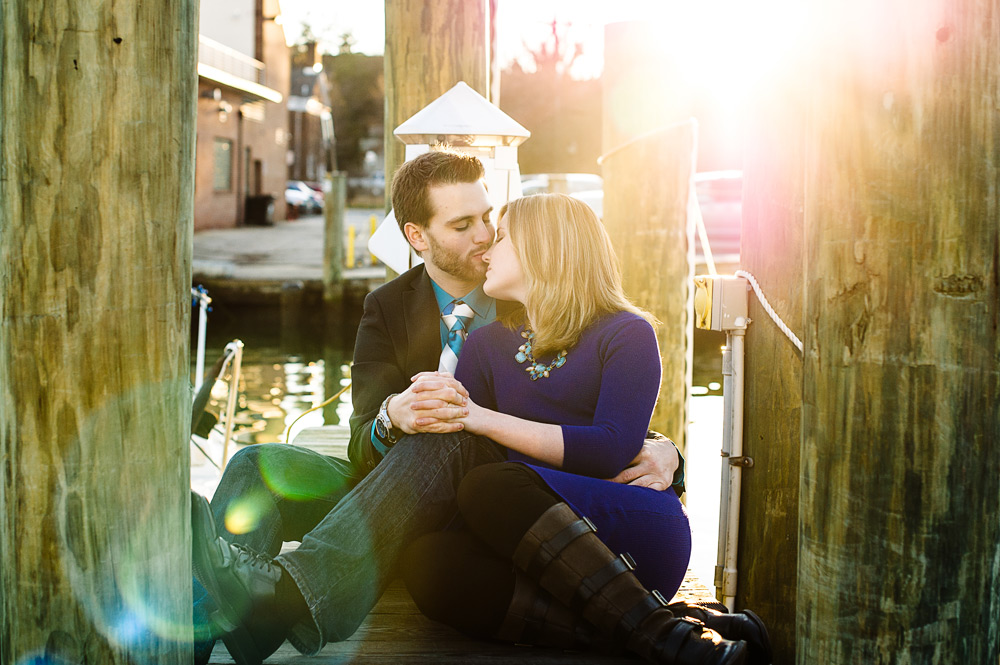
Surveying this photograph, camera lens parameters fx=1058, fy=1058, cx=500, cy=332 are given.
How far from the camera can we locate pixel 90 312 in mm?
1742

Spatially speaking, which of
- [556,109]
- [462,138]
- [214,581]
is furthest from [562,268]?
[556,109]

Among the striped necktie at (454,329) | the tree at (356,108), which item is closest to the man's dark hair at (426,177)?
the striped necktie at (454,329)

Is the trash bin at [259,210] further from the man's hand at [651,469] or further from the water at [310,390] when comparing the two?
the man's hand at [651,469]

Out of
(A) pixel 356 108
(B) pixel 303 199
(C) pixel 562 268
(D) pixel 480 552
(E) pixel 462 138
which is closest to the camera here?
(D) pixel 480 552

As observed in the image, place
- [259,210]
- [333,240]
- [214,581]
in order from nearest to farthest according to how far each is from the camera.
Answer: [214,581] → [333,240] → [259,210]

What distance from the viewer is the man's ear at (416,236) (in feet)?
11.0

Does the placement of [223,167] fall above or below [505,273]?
above

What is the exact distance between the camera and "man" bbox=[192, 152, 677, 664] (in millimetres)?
2307

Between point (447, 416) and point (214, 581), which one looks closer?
point (214, 581)

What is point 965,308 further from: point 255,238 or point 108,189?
point 255,238

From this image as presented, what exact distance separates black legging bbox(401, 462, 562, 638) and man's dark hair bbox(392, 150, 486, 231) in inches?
44.1

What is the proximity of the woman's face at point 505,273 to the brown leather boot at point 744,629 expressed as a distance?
0.92 metres

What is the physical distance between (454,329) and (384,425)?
0.49 metres

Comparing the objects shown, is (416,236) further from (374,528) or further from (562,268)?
(374,528)
